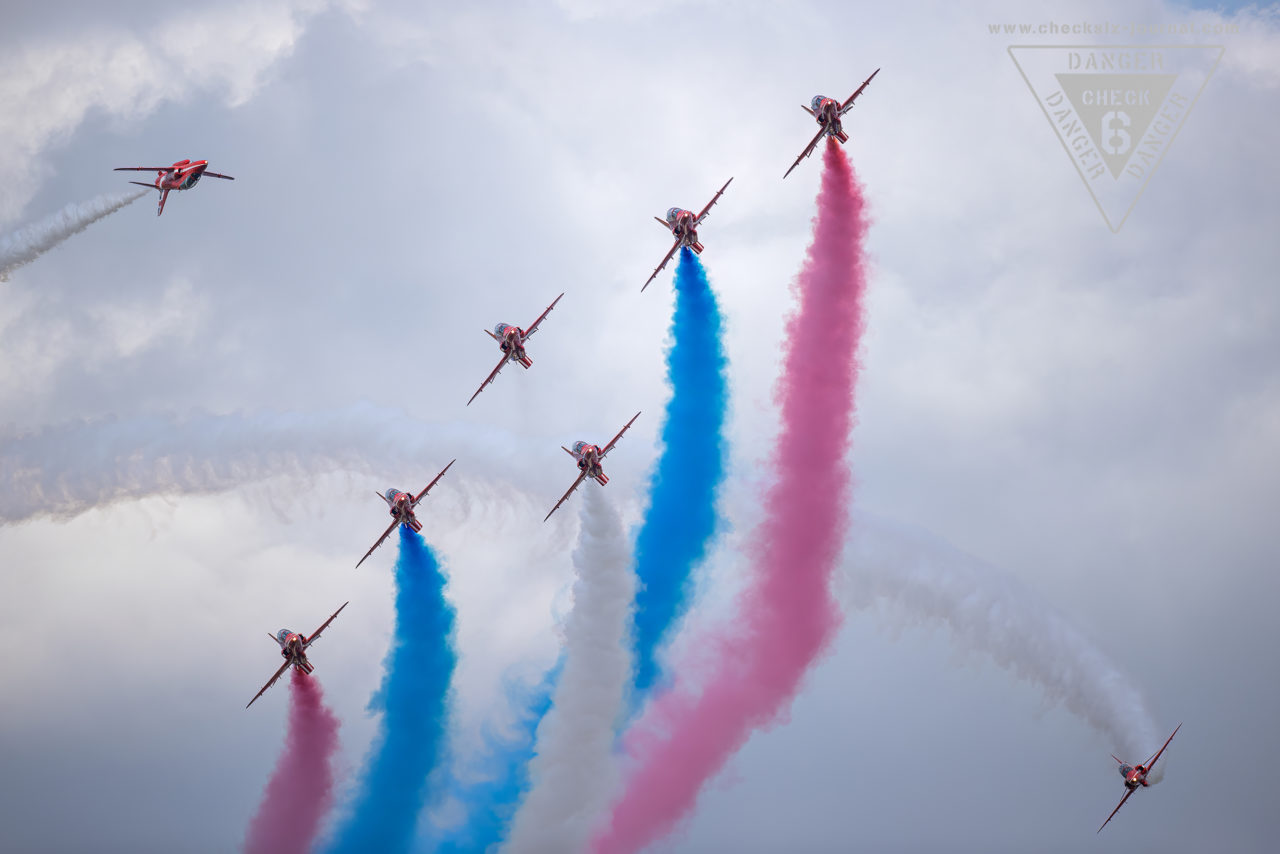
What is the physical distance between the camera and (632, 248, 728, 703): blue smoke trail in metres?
85.4

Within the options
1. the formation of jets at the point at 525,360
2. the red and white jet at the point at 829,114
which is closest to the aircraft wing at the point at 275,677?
the formation of jets at the point at 525,360

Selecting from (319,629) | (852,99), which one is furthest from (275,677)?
(852,99)

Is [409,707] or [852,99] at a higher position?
[852,99]

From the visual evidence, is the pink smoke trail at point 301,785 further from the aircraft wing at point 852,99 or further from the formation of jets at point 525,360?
the aircraft wing at point 852,99

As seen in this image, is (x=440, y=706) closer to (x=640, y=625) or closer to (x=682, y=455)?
(x=640, y=625)

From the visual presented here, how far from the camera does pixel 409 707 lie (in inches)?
3469

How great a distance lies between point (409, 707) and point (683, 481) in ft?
71.0

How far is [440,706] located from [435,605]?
6618mm

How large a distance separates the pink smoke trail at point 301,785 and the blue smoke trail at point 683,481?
20056mm

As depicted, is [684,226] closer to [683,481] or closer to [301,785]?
[683,481]

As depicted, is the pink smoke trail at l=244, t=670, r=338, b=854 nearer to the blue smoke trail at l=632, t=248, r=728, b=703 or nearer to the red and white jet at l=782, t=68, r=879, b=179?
the blue smoke trail at l=632, t=248, r=728, b=703

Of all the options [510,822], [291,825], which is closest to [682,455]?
[510,822]

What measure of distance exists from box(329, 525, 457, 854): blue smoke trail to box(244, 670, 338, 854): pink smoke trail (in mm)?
2479

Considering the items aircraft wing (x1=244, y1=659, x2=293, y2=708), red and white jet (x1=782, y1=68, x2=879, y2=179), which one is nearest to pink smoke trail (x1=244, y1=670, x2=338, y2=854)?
aircraft wing (x1=244, y1=659, x2=293, y2=708)
